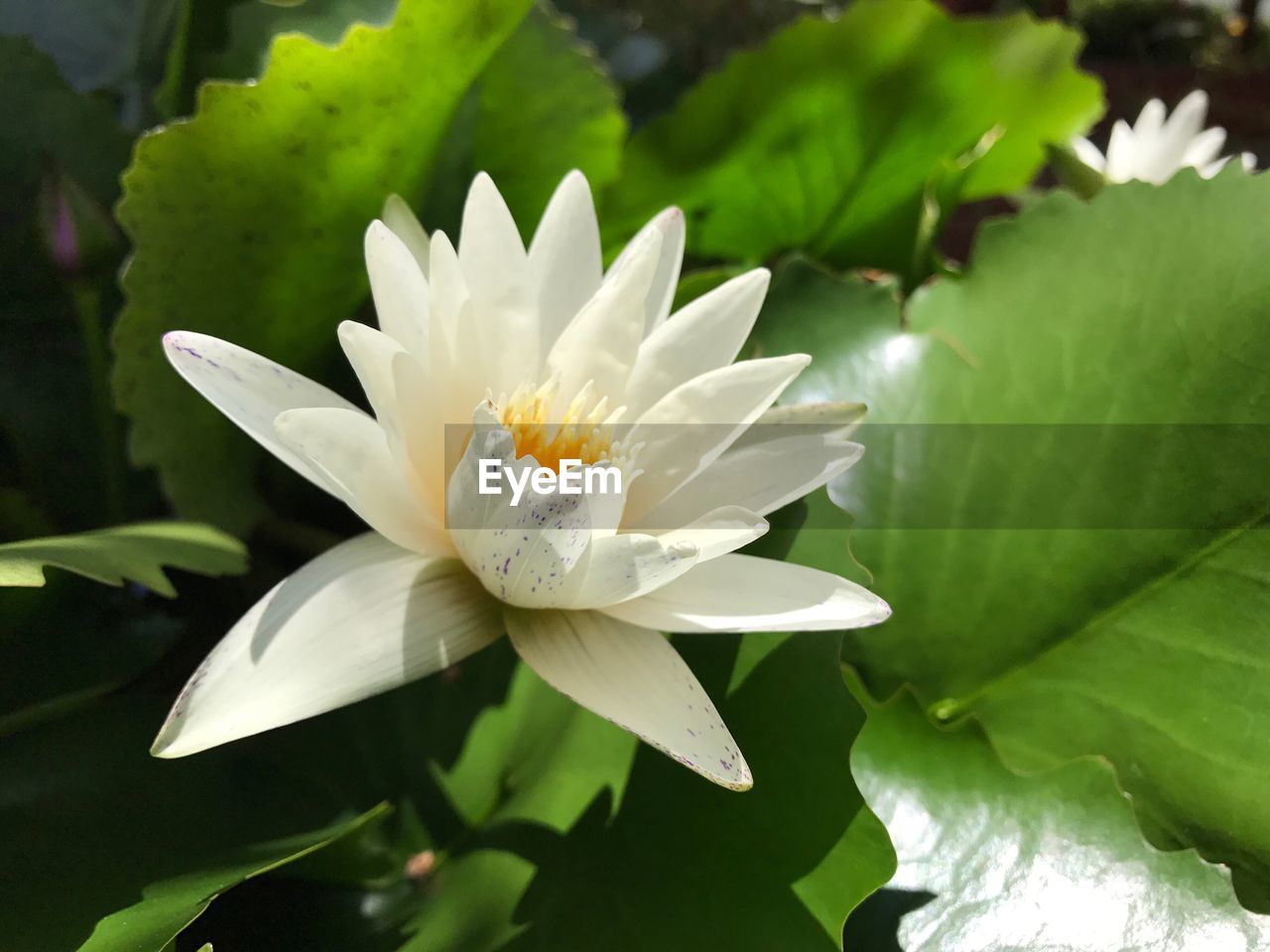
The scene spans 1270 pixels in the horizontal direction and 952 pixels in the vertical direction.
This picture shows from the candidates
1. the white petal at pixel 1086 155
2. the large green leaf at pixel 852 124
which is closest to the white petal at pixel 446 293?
the large green leaf at pixel 852 124

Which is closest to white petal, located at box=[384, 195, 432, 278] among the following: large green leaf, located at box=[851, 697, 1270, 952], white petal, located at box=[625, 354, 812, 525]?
white petal, located at box=[625, 354, 812, 525]

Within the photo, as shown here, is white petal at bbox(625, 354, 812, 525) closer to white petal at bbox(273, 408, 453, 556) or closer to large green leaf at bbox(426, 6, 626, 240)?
white petal at bbox(273, 408, 453, 556)

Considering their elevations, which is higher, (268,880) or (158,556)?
(158,556)

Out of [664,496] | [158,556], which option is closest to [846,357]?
[664,496]

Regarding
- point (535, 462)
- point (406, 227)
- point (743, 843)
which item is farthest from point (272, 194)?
point (743, 843)

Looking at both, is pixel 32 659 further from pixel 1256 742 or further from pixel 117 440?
pixel 1256 742

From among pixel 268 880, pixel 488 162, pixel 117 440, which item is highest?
pixel 488 162

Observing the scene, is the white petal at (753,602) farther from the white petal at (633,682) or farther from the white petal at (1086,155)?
the white petal at (1086,155)

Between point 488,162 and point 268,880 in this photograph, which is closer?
point 268,880
